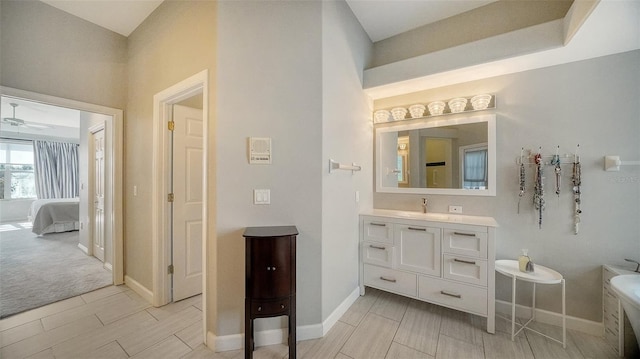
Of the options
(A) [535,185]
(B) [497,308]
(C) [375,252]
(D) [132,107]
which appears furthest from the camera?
(D) [132,107]

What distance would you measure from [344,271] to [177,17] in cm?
288

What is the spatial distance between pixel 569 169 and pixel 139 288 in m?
4.43

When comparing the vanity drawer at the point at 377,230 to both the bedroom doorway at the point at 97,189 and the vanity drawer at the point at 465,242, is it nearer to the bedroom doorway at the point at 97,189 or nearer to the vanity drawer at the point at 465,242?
the vanity drawer at the point at 465,242

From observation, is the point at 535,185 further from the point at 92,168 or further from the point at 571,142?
the point at 92,168

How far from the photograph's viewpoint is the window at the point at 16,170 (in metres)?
6.25

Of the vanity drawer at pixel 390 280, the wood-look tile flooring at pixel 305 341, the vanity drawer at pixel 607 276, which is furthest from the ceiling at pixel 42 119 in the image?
the vanity drawer at pixel 607 276

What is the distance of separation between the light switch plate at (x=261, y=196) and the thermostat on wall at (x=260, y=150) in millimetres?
222

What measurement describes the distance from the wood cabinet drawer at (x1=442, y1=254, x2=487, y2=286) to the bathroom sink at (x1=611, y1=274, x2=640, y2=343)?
2.23ft

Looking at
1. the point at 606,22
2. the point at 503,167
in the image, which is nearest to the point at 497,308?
the point at 503,167

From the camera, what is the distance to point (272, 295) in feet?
4.96

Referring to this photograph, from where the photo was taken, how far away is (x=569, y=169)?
76.3 inches

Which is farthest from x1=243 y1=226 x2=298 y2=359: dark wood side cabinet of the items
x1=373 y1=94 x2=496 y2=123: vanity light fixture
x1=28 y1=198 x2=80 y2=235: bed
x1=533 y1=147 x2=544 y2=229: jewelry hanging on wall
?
x1=28 y1=198 x2=80 y2=235: bed

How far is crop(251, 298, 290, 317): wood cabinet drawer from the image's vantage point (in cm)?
150

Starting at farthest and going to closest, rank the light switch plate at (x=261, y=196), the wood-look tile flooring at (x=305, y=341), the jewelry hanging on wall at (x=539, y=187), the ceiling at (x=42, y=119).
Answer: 1. the ceiling at (x=42, y=119)
2. the jewelry hanging on wall at (x=539, y=187)
3. the light switch plate at (x=261, y=196)
4. the wood-look tile flooring at (x=305, y=341)
